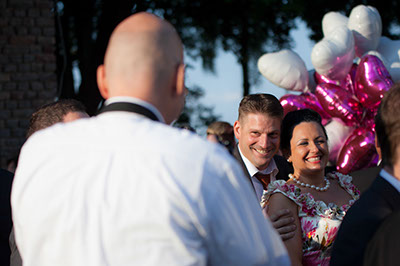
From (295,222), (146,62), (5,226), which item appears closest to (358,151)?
(295,222)

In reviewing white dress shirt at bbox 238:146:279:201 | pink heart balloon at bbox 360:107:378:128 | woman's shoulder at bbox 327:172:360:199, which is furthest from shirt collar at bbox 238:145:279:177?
pink heart balloon at bbox 360:107:378:128

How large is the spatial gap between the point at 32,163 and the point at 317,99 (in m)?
4.25

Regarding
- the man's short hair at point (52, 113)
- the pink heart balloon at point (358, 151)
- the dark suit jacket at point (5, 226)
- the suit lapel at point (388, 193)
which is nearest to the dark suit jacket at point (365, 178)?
the pink heart balloon at point (358, 151)

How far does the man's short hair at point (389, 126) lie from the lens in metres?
1.53

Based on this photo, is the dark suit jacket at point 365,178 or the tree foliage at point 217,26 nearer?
the dark suit jacket at point 365,178

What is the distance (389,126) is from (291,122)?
4.13 feet

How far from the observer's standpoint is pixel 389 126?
1.54 m

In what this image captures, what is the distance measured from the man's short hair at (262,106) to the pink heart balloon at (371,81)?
211cm

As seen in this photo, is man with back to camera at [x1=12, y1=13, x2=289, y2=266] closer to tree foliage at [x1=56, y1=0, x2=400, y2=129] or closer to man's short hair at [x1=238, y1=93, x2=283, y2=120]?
man's short hair at [x1=238, y1=93, x2=283, y2=120]

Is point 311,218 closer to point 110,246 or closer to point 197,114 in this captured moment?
point 110,246

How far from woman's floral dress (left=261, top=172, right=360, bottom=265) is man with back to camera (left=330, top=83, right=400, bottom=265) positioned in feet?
3.03

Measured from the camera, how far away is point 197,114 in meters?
11.6

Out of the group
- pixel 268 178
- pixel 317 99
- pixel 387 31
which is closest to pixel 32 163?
pixel 268 178

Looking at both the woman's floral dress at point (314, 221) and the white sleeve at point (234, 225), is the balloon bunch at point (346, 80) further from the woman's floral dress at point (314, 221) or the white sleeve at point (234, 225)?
the white sleeve at point (234, 225)
